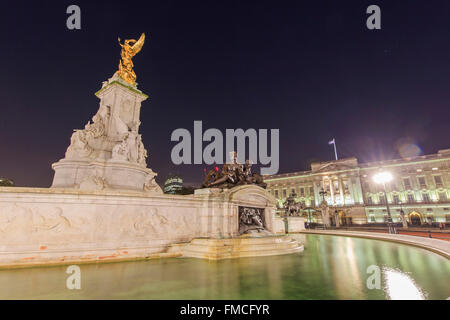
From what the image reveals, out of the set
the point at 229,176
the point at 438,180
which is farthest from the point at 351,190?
the point at 229,176

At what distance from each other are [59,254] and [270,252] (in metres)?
7.38

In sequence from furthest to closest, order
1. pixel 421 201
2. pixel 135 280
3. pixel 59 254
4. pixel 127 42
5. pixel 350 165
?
1. pixel 350 165
2. pixel 421 201
3. pixel 127 42
4. pixel 59 254
5. pixel 135 280

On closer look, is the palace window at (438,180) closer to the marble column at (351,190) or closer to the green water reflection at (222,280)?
the marble column at (351,190)

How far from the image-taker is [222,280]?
5258 millimetres

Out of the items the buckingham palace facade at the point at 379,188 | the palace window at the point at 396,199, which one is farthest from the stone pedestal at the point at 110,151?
the palace window at the point at 396,199

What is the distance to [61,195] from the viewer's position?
7.12 metres

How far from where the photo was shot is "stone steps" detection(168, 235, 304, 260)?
320 inches

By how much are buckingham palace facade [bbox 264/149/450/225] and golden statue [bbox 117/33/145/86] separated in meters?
56.0

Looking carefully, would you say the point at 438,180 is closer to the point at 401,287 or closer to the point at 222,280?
the point at 401,287

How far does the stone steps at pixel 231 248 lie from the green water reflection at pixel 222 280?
0.97m

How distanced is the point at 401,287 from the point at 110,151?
41.4ft
